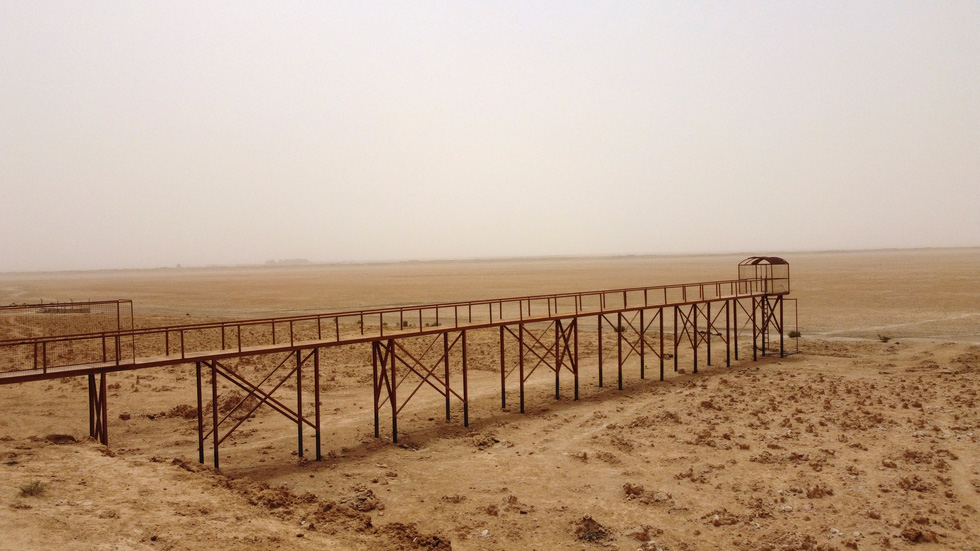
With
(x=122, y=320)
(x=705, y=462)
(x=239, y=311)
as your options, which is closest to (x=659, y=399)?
(x=705, y=462)

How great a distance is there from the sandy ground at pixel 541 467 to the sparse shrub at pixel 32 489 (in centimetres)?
5

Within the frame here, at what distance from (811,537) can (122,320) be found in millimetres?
48541

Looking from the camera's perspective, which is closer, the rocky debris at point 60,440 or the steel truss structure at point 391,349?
the rocky debris at point 60,440

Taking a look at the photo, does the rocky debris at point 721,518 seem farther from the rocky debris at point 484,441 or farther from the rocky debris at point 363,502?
the rocky debris at point 484,441

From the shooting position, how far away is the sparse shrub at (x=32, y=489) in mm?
10844

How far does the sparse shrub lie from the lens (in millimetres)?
10844

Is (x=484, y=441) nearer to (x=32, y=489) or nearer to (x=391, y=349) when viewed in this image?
(x=391, y=349)

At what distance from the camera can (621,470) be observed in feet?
49.9

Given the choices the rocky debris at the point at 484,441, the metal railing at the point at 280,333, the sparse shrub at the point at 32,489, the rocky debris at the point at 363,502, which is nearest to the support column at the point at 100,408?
the metal railing at the point at 280,333

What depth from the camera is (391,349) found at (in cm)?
1875

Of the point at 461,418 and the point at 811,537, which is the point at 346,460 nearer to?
the point at 461,418

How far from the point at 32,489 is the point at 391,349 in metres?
9.49

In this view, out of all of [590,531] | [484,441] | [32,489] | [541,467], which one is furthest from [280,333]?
[590,531]

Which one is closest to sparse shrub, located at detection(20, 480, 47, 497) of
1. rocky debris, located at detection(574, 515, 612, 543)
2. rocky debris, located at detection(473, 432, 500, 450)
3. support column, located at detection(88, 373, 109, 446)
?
support column, located at detection(88, 373, 109, 446)
